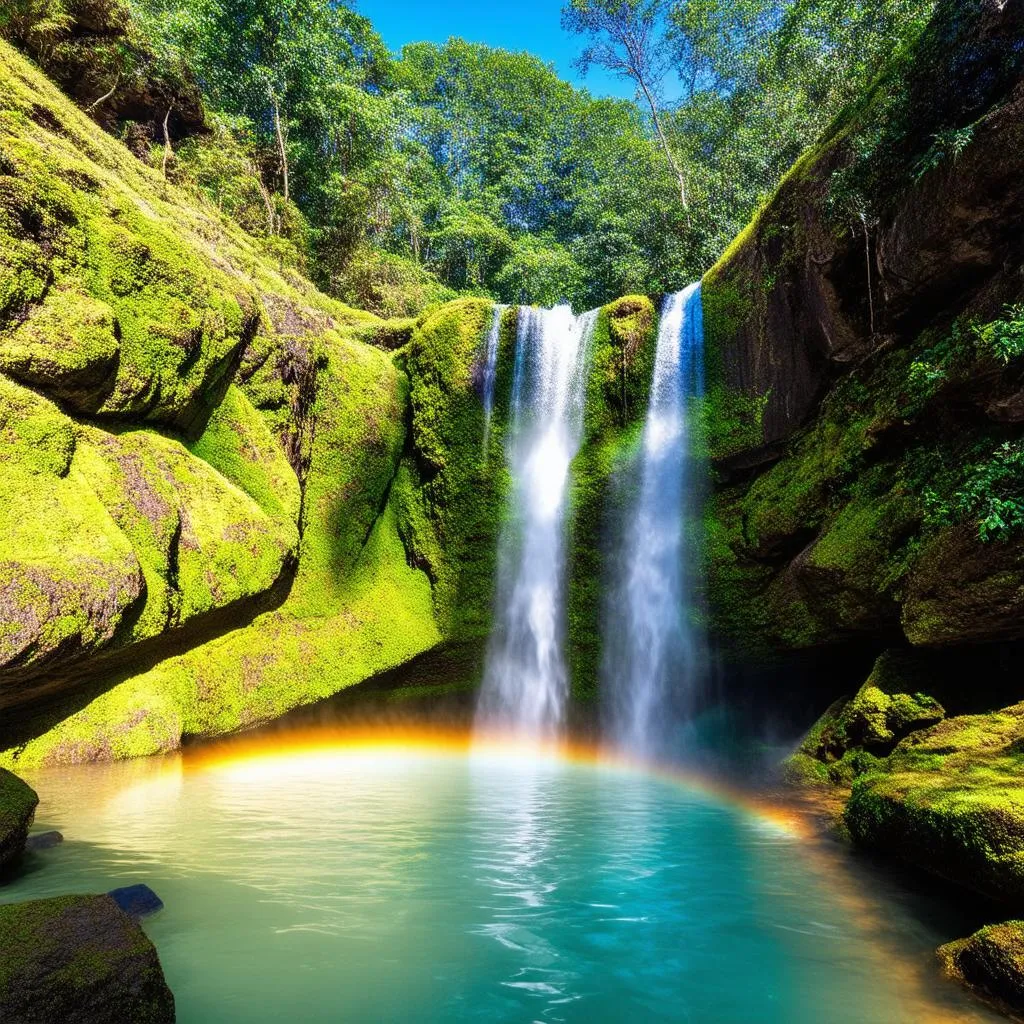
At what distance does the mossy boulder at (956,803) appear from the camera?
3.98 meters

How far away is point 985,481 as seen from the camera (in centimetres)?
618

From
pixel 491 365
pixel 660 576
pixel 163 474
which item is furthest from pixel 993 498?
pixel 163 474

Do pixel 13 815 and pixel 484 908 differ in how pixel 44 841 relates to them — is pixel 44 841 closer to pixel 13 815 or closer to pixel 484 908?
pixel 13 815

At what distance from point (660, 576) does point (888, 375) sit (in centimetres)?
498

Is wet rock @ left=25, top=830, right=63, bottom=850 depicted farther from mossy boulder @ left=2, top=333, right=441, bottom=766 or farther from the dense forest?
the dense forest

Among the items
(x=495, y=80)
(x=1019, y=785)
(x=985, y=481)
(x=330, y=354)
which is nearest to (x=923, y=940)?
(x=1019, y=785)

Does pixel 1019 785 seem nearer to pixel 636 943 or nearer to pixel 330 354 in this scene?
pixel 636 943

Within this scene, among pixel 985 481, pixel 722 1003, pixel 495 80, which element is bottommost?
pixel 722 1003

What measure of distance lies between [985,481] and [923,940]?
420cm

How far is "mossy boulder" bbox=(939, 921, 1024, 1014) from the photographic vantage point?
3.08 meters

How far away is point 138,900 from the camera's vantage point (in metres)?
4.04

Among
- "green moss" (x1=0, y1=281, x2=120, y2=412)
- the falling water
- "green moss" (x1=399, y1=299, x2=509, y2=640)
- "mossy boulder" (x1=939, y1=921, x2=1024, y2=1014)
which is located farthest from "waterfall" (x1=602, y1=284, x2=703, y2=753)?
"green moss" (x1=0, y1=281, x2=120, y2=412)

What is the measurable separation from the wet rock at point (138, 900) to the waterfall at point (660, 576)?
878 cm

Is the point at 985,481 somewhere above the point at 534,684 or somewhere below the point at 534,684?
above
